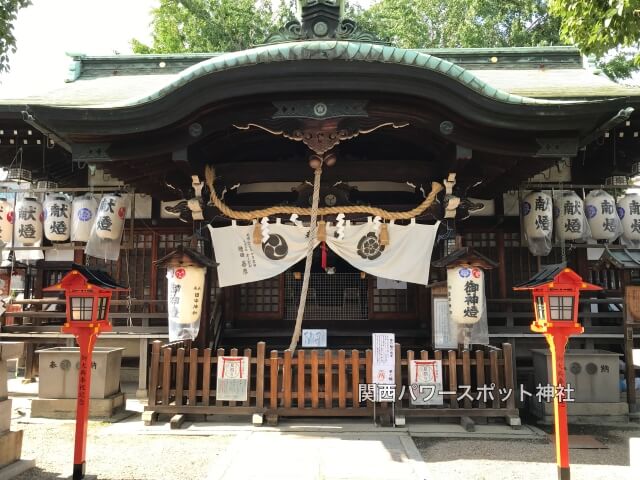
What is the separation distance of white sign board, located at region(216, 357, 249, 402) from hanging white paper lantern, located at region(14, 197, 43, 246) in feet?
15.3

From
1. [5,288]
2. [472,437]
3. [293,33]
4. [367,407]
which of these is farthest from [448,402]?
[5,288]

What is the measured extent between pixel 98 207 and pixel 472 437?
22.9 feet

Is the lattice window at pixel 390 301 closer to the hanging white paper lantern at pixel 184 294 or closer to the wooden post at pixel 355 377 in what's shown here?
the wooden post at pixel 355 377

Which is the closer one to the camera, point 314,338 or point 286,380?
point 286,380

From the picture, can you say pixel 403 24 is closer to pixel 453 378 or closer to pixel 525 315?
pixel 525 315

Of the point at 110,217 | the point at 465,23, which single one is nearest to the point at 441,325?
the point at 110,217

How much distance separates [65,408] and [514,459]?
6299 mm

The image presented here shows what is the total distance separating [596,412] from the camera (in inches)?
281

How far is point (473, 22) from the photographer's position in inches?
818

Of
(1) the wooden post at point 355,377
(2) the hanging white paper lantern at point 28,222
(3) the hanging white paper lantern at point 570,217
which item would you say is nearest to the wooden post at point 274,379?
(1) the wooden post at point 355,377

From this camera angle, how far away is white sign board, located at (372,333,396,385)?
6.40 meters

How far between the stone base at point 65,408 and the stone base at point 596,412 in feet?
21.4

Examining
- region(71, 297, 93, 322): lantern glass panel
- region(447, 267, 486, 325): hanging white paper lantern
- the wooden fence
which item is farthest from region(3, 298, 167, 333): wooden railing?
region(447, 267, 486, 325): hanging white paper lantern

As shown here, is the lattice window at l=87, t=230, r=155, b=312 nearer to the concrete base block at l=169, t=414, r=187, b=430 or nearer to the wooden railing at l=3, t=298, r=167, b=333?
the wooden railing at l=3, t=298, r=167, b=333
